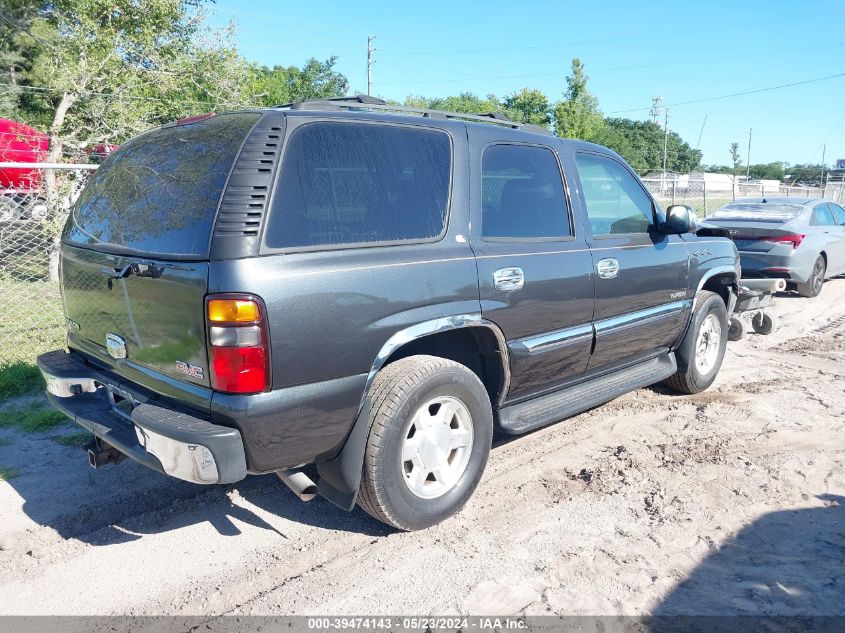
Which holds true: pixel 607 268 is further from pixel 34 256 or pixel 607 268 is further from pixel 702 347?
pixel 34 256

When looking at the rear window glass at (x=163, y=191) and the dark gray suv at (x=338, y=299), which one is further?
the rear window glass at (x=163, y=191)

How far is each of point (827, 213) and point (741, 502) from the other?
30.9 feet

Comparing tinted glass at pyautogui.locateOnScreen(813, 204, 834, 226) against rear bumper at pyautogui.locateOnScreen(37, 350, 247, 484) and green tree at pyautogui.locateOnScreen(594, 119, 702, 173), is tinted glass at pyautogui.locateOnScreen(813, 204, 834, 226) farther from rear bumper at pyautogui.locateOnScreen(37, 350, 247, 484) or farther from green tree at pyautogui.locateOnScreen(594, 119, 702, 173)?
green tree at pyautogui.locateOnScreen(594, 119, 702, 173)

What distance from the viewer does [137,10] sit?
10.4 m

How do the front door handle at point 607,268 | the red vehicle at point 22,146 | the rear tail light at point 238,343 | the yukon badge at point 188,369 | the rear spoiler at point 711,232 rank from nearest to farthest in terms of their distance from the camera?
the rear tail light at point 238,343
the yukon badge at point 188,369
the front door handle at point 607,268
the rear spoiler at point 711,232
the red vehicle at point 22,146

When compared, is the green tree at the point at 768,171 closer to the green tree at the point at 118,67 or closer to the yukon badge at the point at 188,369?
the green tree at the point at 118,67

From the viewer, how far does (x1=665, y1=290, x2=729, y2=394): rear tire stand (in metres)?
5.38

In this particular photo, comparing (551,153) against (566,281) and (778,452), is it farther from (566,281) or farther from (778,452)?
(778,452)

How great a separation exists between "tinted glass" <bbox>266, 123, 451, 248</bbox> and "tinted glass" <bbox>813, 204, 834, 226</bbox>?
953 centimetres

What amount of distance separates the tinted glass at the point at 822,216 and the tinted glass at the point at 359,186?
9530mm

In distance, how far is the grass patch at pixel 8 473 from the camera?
403 centimetres

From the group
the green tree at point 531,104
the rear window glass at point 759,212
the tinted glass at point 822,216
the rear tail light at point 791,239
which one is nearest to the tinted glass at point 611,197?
the rear tail light at point 791,239

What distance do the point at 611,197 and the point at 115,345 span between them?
330 centimetres

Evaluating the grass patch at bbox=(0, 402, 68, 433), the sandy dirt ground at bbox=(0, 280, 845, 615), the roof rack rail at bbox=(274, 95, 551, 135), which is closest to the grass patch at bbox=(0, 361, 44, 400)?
the grass patch at bbox=(0, 402, 68, 433)
